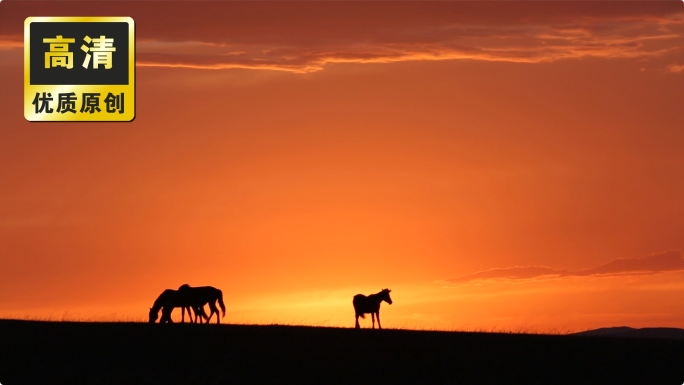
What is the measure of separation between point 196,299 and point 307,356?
1121cm

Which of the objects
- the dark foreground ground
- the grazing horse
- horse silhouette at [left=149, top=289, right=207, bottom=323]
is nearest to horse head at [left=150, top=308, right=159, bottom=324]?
horse silhouette at [left=149, top=289, right=207, bottom=323]

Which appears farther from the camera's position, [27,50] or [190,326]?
[27,50]

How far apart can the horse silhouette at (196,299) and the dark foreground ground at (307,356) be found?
5.40 meters

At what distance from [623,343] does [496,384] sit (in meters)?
7.64

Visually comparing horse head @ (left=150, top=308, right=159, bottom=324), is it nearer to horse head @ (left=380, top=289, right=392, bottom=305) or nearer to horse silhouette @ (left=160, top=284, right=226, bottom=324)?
horse silhouette @ (left=160, top=284, right=226, bottom=324)

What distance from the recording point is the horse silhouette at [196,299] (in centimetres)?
4088

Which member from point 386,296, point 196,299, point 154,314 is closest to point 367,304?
point 386,296

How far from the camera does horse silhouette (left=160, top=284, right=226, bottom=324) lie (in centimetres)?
4088

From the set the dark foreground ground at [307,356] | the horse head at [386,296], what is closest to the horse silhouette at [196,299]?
the dark foreground ground at [307,356]

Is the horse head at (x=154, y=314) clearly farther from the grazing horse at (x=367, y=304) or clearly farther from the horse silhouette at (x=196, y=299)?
the grazing horse at (x=367, y=304)

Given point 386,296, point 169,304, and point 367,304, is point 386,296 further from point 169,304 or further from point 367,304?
point 169,304

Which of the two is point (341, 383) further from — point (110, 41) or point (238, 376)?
point (110, 41)

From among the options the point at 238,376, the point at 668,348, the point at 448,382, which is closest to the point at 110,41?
the point at 238,376

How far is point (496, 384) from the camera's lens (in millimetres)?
29969
